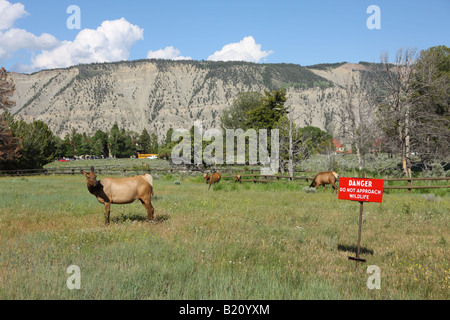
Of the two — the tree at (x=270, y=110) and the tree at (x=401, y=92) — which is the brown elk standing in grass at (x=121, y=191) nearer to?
the tree at (x=401, y=92)

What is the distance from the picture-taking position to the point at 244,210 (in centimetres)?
1252

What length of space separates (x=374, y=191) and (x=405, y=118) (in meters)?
23.9

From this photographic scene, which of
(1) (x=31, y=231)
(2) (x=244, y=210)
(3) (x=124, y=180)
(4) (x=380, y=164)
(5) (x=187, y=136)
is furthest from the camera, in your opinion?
(5) (x=187, y=136)

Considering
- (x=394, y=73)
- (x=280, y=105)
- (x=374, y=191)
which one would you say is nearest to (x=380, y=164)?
(x=394, y=73)

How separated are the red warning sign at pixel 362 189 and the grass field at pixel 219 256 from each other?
1.45 metres

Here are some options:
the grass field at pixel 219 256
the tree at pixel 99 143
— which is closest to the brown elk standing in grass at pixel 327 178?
the grass field at pixel 219 256

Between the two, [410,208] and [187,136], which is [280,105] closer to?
[187,136]

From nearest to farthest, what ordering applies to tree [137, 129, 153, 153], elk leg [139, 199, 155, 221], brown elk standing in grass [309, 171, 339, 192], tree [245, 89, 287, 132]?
1. elk leg [139, 199, 155, 221]
2. brown elk standing in grass [309, 171, 339, 192]
3. tree [245, 89, 287, 132]
4. tree [137, 129, 153, 153]

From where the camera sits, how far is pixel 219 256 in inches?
245

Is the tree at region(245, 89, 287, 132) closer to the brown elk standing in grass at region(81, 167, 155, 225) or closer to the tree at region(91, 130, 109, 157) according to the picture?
the brown elk standing in grass at region(81, 167, 155, 225)

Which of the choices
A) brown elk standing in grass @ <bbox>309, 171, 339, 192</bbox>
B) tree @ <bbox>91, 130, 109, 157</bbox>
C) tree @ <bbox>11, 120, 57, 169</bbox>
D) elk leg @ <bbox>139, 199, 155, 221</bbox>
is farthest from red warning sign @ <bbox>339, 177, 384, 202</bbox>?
tree @ <bbox>91, 130, 109, 157</bbox>

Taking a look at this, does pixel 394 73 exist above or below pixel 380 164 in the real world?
above

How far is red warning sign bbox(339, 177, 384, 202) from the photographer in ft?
20.2

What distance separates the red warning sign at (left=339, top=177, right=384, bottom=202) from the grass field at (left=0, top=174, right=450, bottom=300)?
4.76 ft
